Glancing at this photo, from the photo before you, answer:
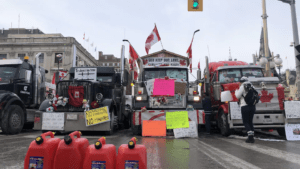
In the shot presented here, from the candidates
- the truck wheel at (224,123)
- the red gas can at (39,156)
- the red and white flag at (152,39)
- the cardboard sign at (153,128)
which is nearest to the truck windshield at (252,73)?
the truck wheel at (224,123)

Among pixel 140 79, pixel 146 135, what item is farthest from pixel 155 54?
pixel 146 135

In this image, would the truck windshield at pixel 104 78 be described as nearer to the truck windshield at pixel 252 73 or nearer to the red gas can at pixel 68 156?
the truck windshield at pixel 252 73

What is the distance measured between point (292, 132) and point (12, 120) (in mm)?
9454

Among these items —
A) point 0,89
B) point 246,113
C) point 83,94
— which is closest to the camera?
point 246,113

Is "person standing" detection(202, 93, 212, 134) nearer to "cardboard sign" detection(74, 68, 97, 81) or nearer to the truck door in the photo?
"cardboard sign" detection(74, 68, 97, 81)

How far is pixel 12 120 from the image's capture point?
330 inches

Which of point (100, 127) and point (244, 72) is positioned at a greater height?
point (244, 72)

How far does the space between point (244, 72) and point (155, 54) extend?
3.61m

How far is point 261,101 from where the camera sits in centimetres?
729

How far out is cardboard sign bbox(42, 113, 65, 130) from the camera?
25.0ft

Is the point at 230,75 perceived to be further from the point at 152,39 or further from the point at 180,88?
the point at 152,39

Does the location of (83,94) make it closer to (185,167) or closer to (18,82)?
(18,82)

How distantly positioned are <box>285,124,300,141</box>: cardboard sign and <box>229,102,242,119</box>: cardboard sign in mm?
1457

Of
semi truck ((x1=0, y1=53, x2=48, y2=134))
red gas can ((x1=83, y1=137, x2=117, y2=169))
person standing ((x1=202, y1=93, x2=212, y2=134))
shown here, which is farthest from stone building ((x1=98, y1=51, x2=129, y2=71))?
red gas can ((x1=83, y1=137, x2=117, y2=169))
